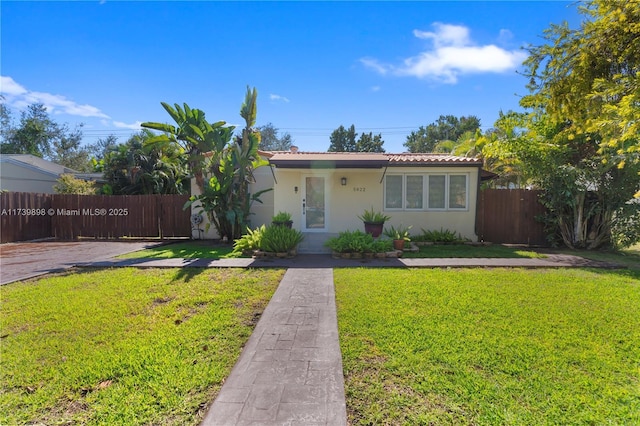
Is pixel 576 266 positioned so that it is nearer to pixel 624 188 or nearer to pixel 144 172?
pixel 624 188

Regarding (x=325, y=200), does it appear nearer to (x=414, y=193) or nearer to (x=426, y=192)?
(x=414, y=193)

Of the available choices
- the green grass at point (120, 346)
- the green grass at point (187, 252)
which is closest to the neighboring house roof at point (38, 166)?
the green grass at point (187, 252)

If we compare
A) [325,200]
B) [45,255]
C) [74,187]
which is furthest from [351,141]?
[45,255]

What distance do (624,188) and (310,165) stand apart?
10.7m

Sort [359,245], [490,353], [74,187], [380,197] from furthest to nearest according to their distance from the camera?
[74,187] < [380,197] < [359,245] < [490,353]

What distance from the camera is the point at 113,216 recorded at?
1441cm

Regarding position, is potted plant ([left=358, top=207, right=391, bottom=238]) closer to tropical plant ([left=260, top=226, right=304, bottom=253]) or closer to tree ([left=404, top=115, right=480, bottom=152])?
tropical plant ([left=260, top=226, right=304, bottom=253])

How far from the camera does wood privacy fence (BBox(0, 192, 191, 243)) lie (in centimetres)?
1425

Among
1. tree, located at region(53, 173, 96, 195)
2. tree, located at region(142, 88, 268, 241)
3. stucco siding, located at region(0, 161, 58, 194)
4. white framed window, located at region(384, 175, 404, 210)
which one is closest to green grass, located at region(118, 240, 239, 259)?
tree, located at region(142, 88, 268, 241)

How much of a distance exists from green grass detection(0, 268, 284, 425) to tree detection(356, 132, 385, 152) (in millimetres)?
36861

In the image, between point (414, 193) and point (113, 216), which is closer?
point (414, 193)

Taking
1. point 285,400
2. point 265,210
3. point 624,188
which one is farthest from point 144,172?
point 624,188

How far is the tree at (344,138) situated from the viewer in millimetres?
41031

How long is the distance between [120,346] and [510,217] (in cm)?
1340
